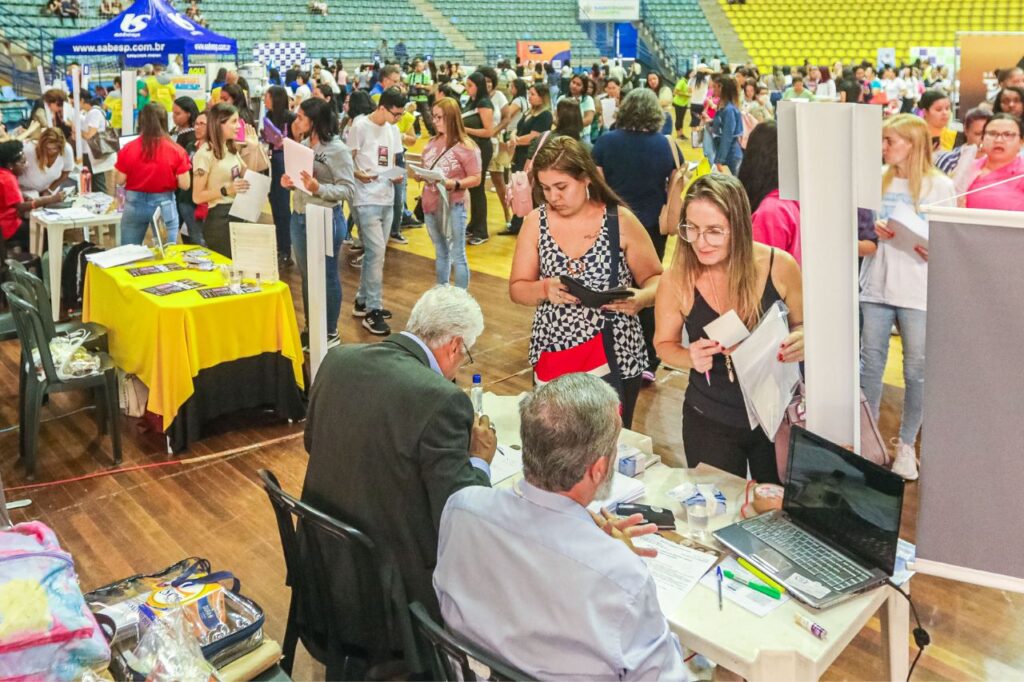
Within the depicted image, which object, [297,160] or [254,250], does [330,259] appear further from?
[254,250]

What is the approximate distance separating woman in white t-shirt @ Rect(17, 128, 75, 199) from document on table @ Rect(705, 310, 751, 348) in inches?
226

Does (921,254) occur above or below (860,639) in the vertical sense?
above

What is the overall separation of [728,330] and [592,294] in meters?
0.57

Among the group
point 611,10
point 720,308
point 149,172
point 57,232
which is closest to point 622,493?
point 720,308

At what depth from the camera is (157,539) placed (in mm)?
3424

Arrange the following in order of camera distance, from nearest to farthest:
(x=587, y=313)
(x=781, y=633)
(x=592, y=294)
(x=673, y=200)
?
1. (x=781, y=633)
2. (x=592, y=294)
3. (x=587, y=313)
4. (x=673, y=200)

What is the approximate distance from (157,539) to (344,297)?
10.6 feet

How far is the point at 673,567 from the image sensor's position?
200 cm

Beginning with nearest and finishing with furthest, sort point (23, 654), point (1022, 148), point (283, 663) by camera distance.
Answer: point (23, 654)
point (283, 663)
point (1022, 148)

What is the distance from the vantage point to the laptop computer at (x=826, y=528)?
6.11 ft

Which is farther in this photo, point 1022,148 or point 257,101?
point 257,101

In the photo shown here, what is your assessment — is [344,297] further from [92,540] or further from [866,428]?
[866,428]

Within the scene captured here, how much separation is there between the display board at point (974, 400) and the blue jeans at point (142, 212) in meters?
4.87

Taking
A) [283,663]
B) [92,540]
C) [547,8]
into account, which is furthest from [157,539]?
[547,8]
